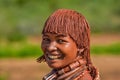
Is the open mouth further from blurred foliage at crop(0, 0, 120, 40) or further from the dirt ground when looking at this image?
blurred foliage at crop(0, 0, 120, 40)

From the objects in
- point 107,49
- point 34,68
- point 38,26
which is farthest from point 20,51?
point 38,26

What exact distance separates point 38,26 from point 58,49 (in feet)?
73.7

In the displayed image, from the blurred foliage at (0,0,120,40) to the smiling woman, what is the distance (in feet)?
64.6

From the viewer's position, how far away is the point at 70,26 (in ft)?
12.6

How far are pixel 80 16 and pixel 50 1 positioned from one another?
73.4 feet

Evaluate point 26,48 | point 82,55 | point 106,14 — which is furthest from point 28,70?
point 82,55

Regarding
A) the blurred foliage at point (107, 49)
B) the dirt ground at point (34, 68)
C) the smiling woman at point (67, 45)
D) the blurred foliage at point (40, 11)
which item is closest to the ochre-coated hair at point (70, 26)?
the smiling woman at point (67, 45)

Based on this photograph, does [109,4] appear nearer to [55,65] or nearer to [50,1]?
[50,1]

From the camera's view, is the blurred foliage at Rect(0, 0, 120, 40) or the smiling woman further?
the blurred foliage at Rect(0, 0, 120, 40)

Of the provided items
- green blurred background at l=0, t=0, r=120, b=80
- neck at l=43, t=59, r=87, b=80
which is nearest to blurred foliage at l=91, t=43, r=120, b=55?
green blurred background at l=0, t=0, r=120, b=80

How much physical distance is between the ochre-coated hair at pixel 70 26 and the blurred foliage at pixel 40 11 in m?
19.7

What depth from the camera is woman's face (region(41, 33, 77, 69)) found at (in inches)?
153

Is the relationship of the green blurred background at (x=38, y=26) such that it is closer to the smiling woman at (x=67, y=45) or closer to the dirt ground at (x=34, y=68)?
the dirt ground at (x=34, y=68)

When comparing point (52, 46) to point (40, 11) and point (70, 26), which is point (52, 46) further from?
point (40, 11)
